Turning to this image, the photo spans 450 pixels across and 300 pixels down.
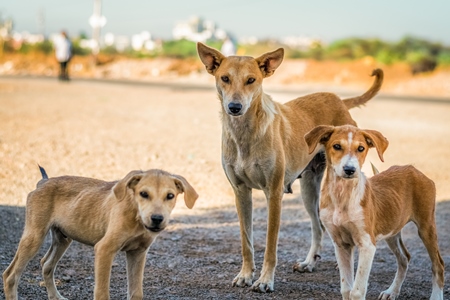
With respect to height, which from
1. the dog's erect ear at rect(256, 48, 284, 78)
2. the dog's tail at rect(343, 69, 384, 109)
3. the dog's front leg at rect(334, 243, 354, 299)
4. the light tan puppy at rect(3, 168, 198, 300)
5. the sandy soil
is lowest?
the sandy soil

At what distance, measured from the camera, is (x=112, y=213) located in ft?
20.5

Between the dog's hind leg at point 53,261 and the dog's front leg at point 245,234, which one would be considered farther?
the dog's front leg at point 245,234

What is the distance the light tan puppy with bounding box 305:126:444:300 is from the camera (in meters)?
6.46

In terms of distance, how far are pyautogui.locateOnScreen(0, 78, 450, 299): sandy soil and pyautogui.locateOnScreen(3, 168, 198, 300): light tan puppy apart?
25.0 inches

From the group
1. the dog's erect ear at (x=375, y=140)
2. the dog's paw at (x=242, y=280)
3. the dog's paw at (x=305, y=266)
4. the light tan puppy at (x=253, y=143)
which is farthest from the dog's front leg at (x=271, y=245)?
the dog's erect ear at (x=375, y=140)

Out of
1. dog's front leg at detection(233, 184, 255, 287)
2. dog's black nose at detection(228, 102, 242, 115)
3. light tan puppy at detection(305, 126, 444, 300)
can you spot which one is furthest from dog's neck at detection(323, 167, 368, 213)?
dog's front leg at detection(233, 184, 255, 287)

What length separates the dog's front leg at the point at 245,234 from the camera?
310 inches

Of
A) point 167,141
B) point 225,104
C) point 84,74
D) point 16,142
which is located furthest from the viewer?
point 84,74

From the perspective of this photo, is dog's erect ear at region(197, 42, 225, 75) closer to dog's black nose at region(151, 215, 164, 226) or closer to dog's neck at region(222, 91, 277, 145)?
dog's neck at region(222, 91, 277, 145)

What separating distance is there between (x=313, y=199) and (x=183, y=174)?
14.0 ft

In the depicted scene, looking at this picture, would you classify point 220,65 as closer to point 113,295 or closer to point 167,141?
point 113,295

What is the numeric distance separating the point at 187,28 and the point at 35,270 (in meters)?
103

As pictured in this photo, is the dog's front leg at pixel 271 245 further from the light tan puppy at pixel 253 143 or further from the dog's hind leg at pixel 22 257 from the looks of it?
the dog's hind leg at pixel 22 257

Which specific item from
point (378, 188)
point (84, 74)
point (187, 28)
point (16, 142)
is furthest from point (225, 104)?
point (187, 28)
